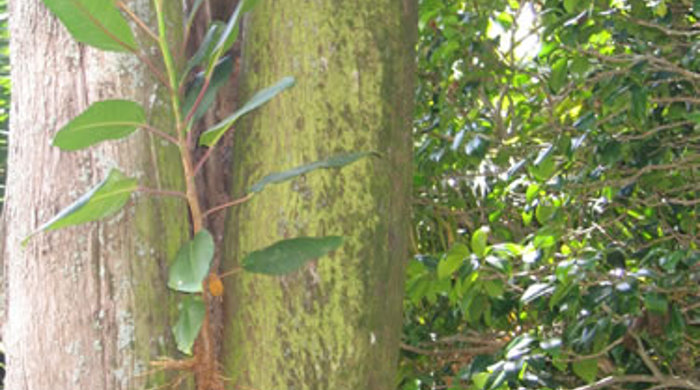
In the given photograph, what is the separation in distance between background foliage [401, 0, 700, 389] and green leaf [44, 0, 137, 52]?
0.95 metres

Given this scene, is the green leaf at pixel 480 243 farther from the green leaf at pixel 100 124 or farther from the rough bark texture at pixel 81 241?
the green leaf at pixel 100 124

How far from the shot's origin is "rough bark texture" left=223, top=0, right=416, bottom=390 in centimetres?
104

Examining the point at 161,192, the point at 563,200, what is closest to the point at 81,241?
the point at 161,192

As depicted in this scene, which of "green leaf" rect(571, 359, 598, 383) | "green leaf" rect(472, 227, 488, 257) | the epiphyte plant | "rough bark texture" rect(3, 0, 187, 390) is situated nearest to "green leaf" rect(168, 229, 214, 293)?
the epiphyte plant

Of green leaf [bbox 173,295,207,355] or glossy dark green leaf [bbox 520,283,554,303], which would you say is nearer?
green leaf [bbox 173,295,207,355]

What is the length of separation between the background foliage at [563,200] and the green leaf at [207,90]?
78cm

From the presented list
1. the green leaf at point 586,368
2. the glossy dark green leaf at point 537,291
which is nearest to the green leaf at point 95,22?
the glossy dark green leaf at point 537,291

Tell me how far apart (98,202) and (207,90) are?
225 mm

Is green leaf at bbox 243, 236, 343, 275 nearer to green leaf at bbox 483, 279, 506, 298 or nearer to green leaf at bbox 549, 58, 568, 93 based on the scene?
green leaf at bbox 483, 279, 506, 298

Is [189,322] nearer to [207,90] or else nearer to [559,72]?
[207,90]

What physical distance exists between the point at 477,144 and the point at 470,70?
1.08 ft

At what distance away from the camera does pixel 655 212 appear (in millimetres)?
2178

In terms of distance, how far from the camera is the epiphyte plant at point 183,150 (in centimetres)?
88

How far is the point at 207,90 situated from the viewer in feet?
3.36
